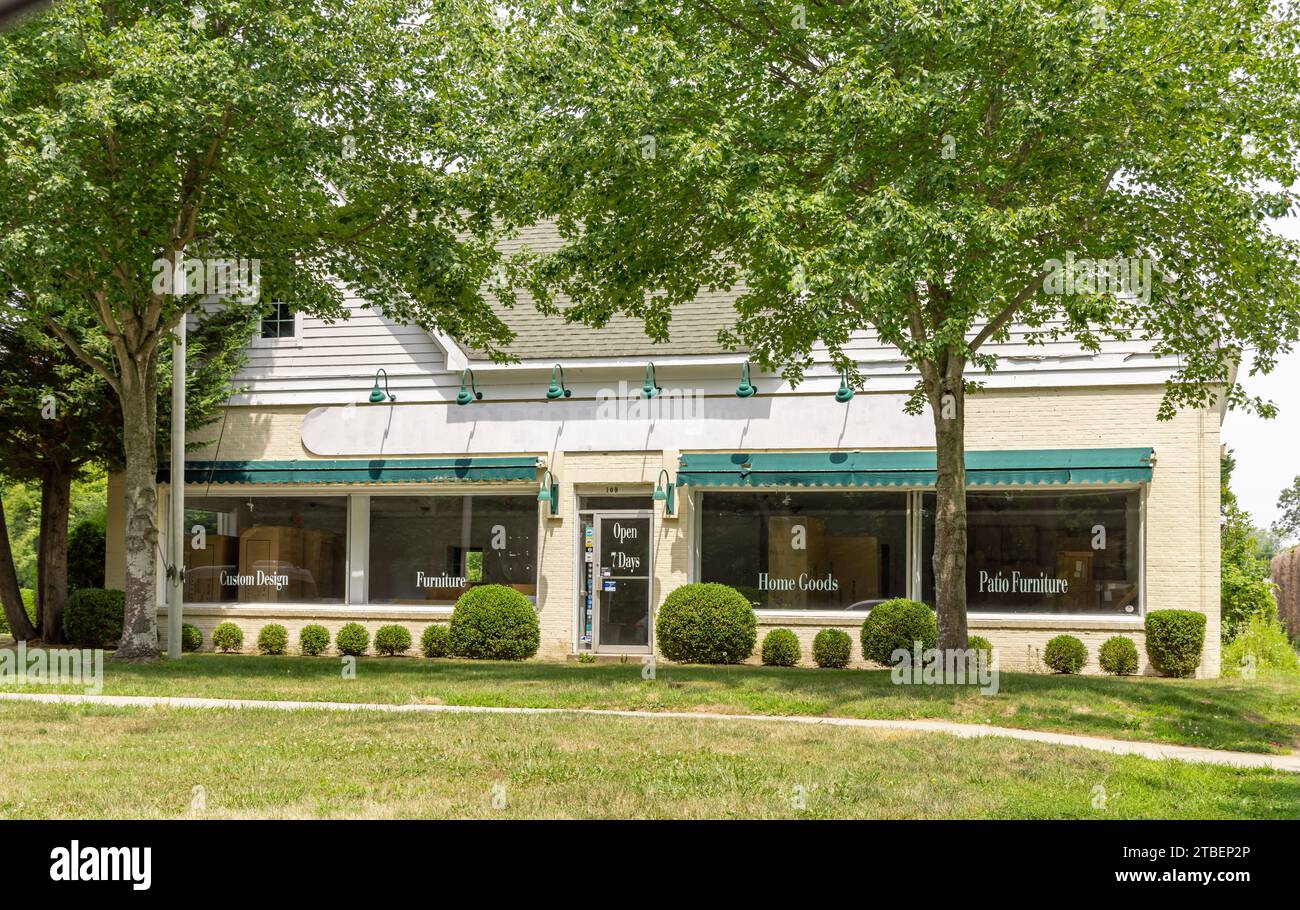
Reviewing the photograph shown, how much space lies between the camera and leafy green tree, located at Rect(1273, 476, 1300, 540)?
3559 inches

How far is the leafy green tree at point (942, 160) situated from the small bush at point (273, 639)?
909 cm

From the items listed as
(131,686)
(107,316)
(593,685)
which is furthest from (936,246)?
(107,316)

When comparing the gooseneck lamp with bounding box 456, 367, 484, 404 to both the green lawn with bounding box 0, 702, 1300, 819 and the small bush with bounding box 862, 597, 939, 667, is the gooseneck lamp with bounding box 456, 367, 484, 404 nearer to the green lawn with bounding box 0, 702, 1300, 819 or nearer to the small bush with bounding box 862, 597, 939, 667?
the small bush with bounding box 862, 597, 939, 667

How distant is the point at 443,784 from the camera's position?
26.1 feet

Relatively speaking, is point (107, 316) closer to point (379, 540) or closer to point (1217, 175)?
point (379, 540)

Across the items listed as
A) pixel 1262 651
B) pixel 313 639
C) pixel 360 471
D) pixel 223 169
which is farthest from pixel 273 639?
pixel 1262 651

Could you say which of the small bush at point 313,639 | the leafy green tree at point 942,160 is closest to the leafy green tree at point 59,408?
the small bush at point 313,639

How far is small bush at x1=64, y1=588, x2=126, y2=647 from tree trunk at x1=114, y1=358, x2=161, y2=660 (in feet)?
12.7

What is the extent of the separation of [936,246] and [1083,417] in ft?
24.7

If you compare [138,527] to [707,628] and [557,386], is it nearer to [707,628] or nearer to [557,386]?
[557,386]

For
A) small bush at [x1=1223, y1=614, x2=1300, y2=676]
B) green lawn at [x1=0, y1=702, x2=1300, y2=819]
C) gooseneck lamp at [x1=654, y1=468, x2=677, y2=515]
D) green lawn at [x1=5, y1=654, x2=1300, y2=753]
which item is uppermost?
gooseneck lamp at [x1=654, y1=468, x2=677, y2=515]

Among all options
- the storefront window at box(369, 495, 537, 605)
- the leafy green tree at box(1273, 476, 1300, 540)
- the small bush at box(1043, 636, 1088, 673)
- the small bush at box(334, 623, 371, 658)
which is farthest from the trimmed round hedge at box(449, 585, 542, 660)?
the leafy green tree at box(1273, 476, 1300, 540)

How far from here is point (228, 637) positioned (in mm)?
21328

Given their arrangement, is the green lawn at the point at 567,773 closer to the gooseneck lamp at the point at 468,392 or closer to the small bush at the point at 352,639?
the small bush at the point at 352,639
